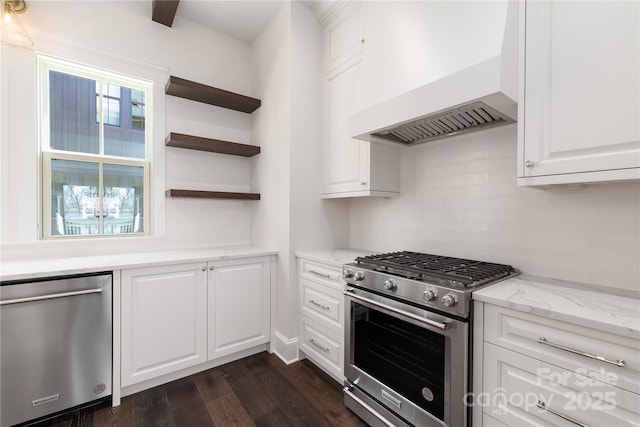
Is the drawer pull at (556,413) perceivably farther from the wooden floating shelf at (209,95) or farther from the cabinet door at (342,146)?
the wooden floating shelf at (209,95)

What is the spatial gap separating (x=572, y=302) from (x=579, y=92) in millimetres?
869

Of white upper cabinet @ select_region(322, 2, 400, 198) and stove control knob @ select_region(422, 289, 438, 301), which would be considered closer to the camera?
stove control knob @ select_region(422, 289, 438, 301)

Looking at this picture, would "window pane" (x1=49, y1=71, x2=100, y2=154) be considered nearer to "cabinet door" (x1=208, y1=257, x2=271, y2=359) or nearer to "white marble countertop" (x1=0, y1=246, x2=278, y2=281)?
"white marble countertop" (x1=0, y1=246, x2=278, y2=281)

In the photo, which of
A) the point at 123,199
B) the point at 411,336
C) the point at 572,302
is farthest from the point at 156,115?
the point at 572,302

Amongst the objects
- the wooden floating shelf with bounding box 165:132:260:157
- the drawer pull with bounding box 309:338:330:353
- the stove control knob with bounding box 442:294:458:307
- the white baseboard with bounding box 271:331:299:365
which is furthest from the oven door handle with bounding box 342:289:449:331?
the wooden floating shelf with bounding box 165:132:260:157

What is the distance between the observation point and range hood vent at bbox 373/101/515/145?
1.56m

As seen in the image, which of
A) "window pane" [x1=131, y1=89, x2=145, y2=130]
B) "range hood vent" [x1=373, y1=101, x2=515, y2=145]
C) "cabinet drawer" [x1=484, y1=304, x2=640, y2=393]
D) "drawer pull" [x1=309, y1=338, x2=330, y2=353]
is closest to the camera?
"cabinet drawer" [x1=484, y1=304, x2=640, y2=393]

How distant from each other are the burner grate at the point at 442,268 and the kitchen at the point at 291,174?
0.17 meters

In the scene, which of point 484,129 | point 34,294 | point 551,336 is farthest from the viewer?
point 484,129

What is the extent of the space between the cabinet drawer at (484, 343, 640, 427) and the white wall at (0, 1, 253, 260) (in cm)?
245

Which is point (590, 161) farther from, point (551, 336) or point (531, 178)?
point (551, 336)

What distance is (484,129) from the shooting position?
182cm

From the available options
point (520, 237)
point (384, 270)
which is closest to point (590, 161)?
point (520, 237)

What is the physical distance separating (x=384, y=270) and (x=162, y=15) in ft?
9.32
